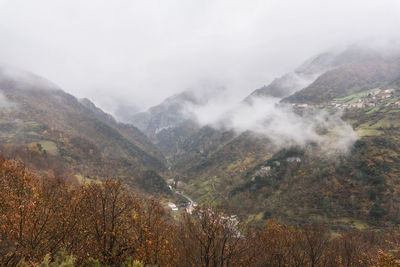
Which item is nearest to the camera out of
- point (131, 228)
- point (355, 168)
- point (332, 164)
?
point (131, 228)

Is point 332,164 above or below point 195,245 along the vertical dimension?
above

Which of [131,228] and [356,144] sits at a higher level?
[356,144]

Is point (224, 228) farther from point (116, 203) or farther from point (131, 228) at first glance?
point (116, 203)

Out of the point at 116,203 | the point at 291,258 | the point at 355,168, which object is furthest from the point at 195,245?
the point at 355,168

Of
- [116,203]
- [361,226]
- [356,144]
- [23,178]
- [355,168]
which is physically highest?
[356,144]

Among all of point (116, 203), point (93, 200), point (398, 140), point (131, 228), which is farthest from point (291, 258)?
point (398, 140)

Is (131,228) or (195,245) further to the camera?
(195,245)

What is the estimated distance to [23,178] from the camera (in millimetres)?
21797

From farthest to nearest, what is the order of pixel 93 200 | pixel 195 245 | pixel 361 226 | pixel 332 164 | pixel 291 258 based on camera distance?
pixel 332 164 → pixel 361 226 → pixel 291 258 → pixel 195 245 → pixel 93 200

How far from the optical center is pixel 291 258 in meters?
35.8

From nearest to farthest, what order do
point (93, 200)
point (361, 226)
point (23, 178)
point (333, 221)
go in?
point (23, 178) < point (93, 200) < point (361, 226) < point (333, 221)

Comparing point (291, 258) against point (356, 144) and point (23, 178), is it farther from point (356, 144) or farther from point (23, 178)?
point (356, 144)

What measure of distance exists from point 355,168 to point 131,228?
207 m

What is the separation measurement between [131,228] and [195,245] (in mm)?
9178
